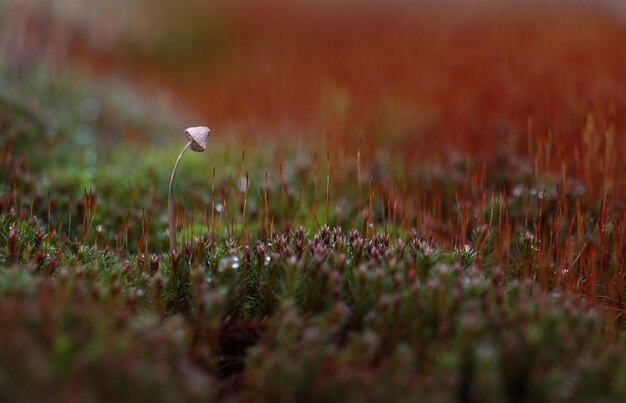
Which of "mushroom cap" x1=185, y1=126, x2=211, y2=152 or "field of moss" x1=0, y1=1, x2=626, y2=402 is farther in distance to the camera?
"mushroom cap" x1=185, y1=126, x2=211, y2=152

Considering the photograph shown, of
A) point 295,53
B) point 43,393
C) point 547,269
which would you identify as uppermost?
point 295,53

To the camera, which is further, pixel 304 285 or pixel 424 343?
pixel 304 285

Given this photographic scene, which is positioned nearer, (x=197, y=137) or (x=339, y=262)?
(x=339, y=262)

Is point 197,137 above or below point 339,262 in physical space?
above

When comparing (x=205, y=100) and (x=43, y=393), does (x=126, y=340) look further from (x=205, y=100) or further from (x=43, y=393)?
(x=205, y=100)

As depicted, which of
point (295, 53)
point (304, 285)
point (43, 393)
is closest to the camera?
point (43, 393)

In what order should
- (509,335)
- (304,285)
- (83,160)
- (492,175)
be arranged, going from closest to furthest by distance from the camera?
(509,335)
(304,285)
(492,175)
(83,160)

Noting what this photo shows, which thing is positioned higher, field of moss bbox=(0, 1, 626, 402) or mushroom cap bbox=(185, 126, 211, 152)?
mushroom cap bbox=(185, 126, 211, 152)

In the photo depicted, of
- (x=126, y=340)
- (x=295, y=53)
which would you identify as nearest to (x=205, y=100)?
(x=295, y=53)

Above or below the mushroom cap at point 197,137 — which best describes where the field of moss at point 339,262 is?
below

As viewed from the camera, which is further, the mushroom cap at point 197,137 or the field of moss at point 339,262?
the mushroom cap at point 197,137

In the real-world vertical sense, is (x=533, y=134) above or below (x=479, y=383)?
above
